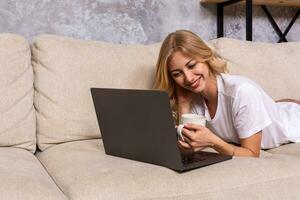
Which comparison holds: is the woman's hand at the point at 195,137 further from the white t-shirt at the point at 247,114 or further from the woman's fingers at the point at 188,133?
the white t-shirt at the point at 247,114

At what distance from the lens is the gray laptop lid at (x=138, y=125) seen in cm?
96

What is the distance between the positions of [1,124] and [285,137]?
38.6 inches

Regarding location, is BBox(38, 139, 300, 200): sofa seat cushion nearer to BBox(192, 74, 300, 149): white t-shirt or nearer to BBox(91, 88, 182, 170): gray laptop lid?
BBox(91, 88, 182, 170): gray laptop lid

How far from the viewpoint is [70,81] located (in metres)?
1.43

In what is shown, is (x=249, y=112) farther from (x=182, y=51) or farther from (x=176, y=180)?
(x=176, y=180)

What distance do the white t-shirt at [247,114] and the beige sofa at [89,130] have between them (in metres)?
0.07

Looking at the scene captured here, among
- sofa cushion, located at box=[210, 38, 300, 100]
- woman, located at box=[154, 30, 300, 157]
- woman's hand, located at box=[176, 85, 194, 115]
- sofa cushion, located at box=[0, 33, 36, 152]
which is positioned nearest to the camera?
woman, located at box=[154, 30, 300, 157]

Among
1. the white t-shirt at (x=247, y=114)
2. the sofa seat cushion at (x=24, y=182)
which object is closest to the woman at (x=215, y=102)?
the white t-shirt at (x=247, y=114)

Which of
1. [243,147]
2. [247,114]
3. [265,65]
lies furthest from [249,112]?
[265,65]

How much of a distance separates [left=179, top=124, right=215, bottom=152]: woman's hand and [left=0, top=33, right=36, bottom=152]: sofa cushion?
556mm

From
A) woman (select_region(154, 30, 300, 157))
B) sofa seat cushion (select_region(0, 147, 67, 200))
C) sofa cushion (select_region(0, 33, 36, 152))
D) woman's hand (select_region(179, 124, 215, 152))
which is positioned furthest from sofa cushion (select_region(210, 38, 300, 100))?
sofa seat cushion (select_region(0, 147, 67, 200))

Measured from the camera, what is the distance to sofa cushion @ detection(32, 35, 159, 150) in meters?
1.41

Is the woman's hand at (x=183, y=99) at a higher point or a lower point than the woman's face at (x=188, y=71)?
lower

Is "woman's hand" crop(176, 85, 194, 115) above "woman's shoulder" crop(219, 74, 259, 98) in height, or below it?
below
